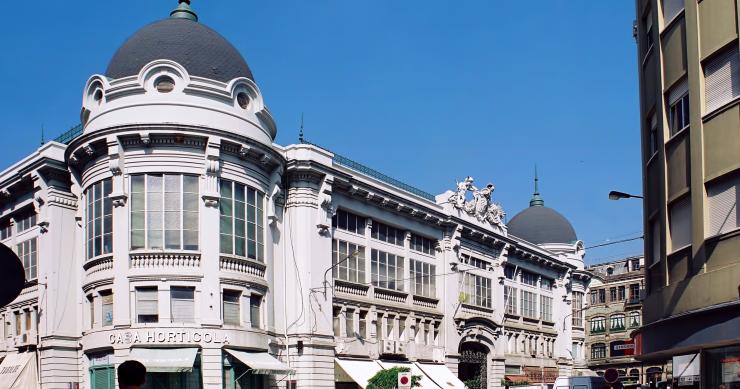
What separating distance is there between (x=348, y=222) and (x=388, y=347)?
21.2 feet

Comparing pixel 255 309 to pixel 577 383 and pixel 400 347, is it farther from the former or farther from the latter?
pixel 577 383

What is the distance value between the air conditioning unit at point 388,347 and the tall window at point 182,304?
12549mm

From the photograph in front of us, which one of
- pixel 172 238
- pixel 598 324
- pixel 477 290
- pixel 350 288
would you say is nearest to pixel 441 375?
pixel 477 290

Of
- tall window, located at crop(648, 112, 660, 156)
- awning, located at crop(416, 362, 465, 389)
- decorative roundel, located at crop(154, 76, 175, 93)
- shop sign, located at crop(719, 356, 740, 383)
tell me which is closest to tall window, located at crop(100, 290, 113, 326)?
decorative roundel, located at crop(154, 76, 175, 93)

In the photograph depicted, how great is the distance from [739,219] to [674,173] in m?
2.93

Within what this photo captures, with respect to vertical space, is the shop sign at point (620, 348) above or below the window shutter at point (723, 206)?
below

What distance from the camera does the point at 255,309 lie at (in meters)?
38.2

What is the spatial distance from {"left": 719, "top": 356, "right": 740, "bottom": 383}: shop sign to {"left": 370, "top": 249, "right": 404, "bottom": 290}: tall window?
2866 centimetres

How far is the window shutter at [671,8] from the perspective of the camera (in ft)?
64.6

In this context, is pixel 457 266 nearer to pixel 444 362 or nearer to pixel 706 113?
pixel 444 362

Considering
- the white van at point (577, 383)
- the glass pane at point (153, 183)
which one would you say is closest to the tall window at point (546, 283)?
the white van at point (577, 383)

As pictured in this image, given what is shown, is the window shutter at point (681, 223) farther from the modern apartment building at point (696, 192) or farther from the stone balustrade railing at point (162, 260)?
the stone balustrade railing at point (162, 260)

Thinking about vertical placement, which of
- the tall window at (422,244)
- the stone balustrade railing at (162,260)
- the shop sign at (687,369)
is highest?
the tall window at (422,244)

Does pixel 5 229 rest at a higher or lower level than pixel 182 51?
lower
